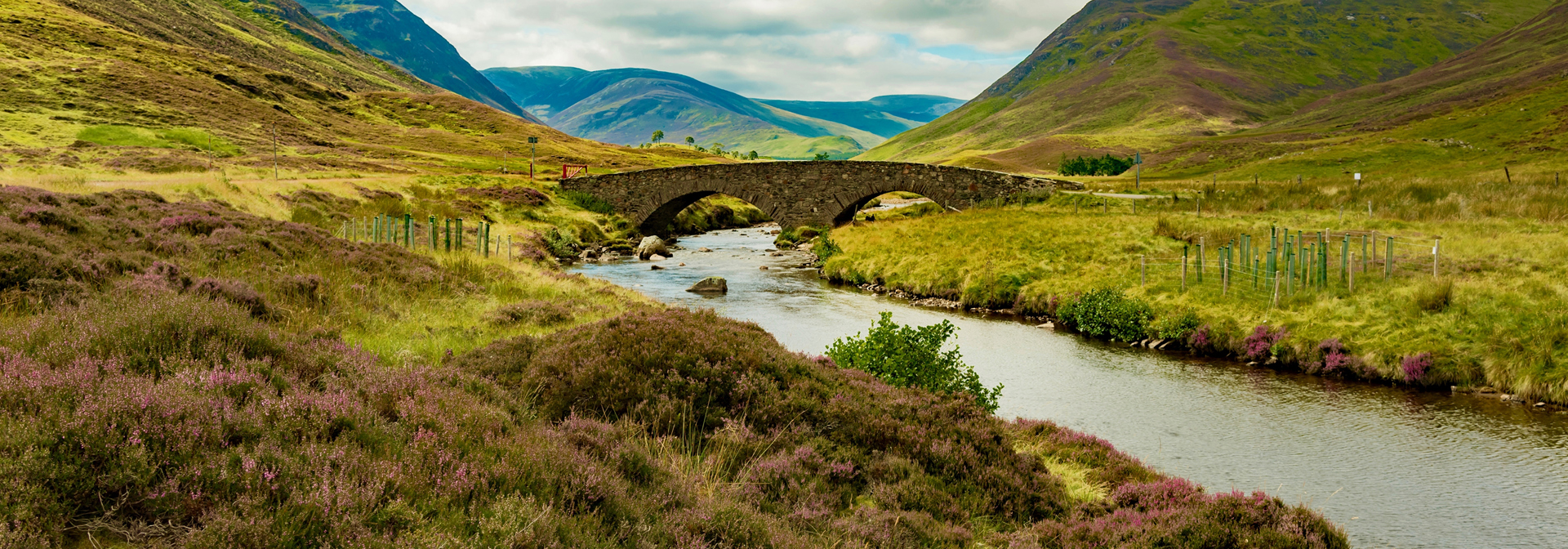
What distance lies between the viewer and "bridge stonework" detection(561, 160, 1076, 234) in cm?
5028

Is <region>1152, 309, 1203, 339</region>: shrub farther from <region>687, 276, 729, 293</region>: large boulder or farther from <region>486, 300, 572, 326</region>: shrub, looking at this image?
<region>486, 300, 572, 326</region>: shrub

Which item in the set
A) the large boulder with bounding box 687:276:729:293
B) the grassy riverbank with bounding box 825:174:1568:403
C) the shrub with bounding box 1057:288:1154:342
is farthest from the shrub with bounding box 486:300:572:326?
the grassy riverbank with bounding box 825:174:1568:403

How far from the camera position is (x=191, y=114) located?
280 ft

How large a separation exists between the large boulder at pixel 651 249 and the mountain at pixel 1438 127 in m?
57.3

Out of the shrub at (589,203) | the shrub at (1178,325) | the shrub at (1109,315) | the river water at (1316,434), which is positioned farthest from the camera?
the shrub at (589,203)

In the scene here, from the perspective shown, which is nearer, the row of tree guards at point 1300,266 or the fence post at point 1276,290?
the fence post at point 1276,290

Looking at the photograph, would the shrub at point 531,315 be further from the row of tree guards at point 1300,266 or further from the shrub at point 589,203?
the shrub at point 589,203

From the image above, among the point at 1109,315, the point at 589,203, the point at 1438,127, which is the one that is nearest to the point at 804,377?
the point at 1109,315

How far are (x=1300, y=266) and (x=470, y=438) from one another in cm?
2221

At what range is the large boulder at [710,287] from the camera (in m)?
29.6

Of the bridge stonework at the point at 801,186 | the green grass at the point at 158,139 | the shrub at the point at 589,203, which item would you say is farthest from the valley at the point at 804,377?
the green grass at the point at 158,139

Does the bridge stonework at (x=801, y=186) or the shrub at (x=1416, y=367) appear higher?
the bridge stonework at (x=801, y=186)

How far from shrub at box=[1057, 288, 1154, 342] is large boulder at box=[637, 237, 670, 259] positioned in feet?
82.8

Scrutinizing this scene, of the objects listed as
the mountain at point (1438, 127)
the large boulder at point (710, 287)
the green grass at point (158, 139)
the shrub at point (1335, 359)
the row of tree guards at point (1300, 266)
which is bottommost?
the shrub at point (1335, 359)
